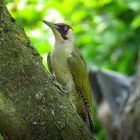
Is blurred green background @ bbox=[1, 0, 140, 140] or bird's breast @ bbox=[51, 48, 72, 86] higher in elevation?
blurred green background @ bbox=[1, 0, 140, 140]

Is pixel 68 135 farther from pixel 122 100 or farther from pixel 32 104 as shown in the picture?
pixel 122 100

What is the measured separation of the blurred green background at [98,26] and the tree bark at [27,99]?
188 inches

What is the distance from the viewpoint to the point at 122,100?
991cm

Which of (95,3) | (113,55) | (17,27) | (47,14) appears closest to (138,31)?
(113,55)

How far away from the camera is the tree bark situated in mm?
3404

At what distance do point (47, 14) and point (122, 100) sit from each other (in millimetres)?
1979

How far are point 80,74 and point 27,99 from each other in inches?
52.1

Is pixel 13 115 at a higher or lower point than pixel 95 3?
lower

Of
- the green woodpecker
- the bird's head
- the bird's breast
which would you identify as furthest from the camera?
the bird's head

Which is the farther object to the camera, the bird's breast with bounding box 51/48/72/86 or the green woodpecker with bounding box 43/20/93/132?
the bird's breast with bounding box 51/48/72/86

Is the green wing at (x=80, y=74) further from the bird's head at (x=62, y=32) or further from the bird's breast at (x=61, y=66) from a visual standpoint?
the bird's head at (x=62, y=32)

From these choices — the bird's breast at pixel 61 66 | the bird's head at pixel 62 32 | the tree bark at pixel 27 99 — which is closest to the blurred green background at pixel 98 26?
the bird's head at pixel 62 32

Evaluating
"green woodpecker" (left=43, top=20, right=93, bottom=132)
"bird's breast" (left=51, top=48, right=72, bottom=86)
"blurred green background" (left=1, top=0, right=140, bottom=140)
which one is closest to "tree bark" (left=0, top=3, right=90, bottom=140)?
"green woodpecker" (left=43, top=20, right=93, bottom=132)

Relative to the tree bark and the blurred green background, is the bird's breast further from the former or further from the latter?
the blurred green background
